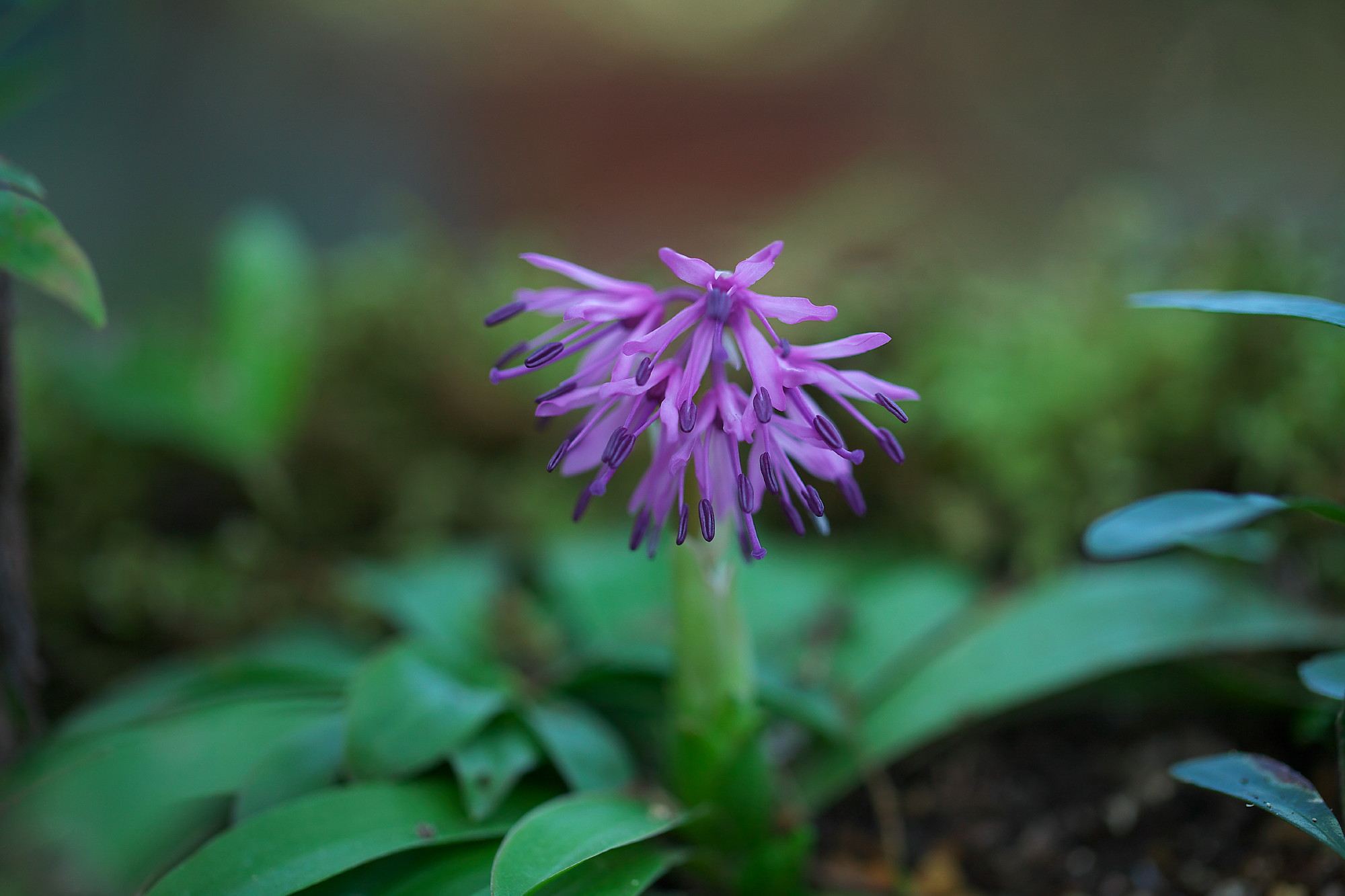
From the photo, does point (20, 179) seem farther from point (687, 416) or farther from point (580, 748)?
point (580, 748)

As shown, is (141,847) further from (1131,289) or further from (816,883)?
(1131,289)

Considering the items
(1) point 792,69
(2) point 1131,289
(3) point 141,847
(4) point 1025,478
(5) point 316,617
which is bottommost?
(3) point 141,847

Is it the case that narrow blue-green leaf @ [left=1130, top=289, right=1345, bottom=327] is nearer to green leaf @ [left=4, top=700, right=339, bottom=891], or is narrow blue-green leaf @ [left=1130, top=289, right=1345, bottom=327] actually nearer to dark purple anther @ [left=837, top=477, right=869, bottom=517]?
dark purple anther @ [left=837, top=477, right=869, bottom=517]

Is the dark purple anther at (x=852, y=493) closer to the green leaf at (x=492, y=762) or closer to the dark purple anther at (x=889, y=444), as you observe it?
the dark purple anther at (x=889, y=444)

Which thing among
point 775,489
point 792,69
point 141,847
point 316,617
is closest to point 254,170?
point 792,69

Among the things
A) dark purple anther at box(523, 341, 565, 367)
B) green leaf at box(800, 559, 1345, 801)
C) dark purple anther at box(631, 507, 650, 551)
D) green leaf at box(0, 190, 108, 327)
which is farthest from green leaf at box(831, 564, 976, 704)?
green leaf at box(0, 190, 108, 327)

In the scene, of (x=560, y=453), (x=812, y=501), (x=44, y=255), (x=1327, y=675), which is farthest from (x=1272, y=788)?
(x=44, y=255)
